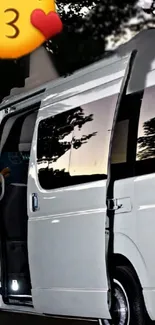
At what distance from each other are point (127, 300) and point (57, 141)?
1.49 meters

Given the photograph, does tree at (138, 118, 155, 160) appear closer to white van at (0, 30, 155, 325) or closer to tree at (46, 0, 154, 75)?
white van at (0, 30, 155, 325)

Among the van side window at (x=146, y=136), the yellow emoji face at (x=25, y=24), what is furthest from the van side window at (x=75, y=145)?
the yellow emoji face at (x=25, y=24)

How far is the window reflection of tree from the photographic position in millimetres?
5773

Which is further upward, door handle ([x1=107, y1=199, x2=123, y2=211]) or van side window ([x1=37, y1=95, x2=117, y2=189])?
van side window ([x1=37, y1=95, x2=117, y2=189])

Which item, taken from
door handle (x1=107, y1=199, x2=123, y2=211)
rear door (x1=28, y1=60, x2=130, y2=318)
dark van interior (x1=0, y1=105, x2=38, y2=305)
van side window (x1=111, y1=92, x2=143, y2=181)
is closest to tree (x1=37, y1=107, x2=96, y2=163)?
rear door (x1=28, y1=60, x2=130, y2=318)

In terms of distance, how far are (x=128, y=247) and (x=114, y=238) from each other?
6.6 inches

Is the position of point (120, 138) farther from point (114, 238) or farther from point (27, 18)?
point (27, 18)

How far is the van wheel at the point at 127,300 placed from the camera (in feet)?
16.7

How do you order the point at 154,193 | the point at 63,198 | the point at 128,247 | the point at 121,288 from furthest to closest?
1. the point at 63,198
2. the point at 121,288
3. the point at 128,247
4. the point at 154,193

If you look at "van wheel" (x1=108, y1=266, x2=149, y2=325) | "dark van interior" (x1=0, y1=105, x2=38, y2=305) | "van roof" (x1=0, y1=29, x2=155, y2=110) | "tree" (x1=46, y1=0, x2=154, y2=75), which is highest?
"tree" (x1=46, y1=0, x2=154, y2=75)

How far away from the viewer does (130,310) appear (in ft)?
17.1

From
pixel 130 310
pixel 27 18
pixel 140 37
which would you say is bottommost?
pixel 130 310

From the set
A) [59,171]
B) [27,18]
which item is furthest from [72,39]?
[59,171]

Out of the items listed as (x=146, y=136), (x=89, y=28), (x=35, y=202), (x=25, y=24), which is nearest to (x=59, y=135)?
(x=35, y=202)
